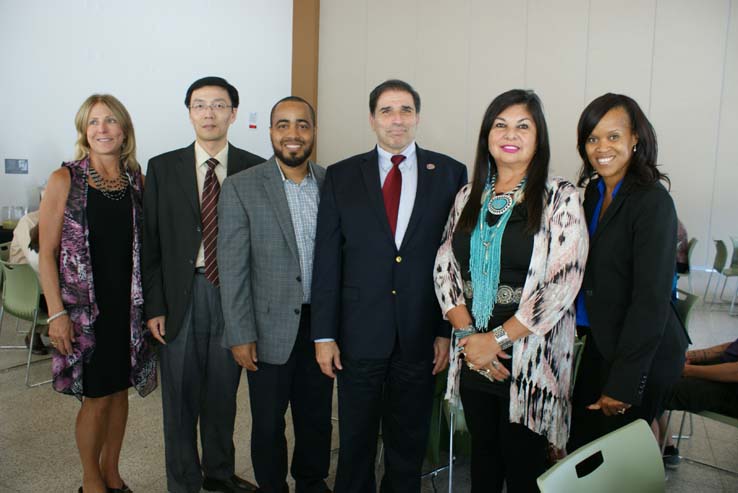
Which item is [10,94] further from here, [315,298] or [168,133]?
[315,298]

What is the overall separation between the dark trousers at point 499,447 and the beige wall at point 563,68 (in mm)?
7051

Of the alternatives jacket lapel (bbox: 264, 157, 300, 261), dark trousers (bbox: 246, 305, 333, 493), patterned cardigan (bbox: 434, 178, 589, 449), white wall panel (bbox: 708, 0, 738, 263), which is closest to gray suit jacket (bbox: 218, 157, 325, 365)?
jacket lapel (bbox: 264, 157, 300, 261)

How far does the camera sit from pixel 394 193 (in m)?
2.25

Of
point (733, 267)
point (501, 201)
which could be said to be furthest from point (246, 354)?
point (733, 267)

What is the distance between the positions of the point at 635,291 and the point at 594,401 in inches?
18.7

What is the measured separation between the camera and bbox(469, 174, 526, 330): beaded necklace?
1.93 meters

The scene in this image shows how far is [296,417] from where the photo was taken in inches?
101

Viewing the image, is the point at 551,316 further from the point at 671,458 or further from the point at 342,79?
the point at 342,79

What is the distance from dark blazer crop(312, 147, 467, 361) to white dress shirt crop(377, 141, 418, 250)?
0.04 meters

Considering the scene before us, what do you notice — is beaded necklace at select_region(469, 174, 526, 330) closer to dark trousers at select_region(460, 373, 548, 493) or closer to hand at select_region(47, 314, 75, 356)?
dark trousers at select_region(460, 373, 548, 493)

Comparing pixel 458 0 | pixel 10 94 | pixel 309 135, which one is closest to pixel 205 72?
pixel 10 94

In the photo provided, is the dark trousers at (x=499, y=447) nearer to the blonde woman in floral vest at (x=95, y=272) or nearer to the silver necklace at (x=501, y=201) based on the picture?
the silver necklace at (x=501, y=201)

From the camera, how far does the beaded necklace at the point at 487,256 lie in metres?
1.93

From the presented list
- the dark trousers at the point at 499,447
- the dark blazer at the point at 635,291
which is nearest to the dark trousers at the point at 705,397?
the dark blazer at the point at 635,291
